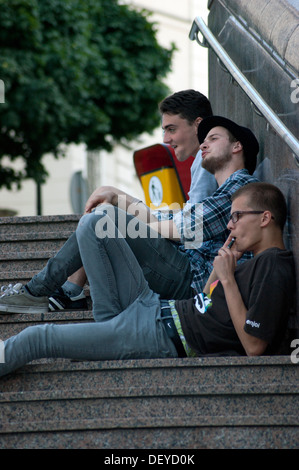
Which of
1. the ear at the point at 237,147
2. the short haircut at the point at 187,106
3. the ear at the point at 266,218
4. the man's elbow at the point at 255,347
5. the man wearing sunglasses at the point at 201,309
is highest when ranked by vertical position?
the short haircut at the point at 187,106

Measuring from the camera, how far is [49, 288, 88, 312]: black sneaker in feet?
14.7

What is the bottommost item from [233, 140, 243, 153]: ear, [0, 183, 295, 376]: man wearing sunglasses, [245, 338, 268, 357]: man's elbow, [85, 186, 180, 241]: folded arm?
[245, 338, 268, 357]: man's elbow

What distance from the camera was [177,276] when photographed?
4191 millimetres

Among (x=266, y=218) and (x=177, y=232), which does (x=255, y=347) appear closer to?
(x=266, y=218)

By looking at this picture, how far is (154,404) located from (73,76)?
1437cm

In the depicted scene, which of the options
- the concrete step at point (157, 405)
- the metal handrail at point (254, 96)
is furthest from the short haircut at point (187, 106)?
the concrete step at point (157, 405)

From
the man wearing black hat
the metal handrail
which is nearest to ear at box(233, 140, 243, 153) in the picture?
the man wearing black hat

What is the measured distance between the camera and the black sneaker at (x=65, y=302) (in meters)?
4.47

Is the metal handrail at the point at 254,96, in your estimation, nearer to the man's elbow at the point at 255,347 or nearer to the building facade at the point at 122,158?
the man's elbow at the point at 255,347

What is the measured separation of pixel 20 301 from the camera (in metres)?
4.32

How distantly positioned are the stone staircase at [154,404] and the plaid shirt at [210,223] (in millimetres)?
839

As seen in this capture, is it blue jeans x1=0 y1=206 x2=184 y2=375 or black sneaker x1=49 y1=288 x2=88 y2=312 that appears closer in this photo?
blue jeans x1=0 y1=206 x2=184 y2=375

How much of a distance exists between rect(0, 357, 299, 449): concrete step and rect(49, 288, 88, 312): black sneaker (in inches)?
44.0

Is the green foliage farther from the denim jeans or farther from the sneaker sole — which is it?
the denim jeans
